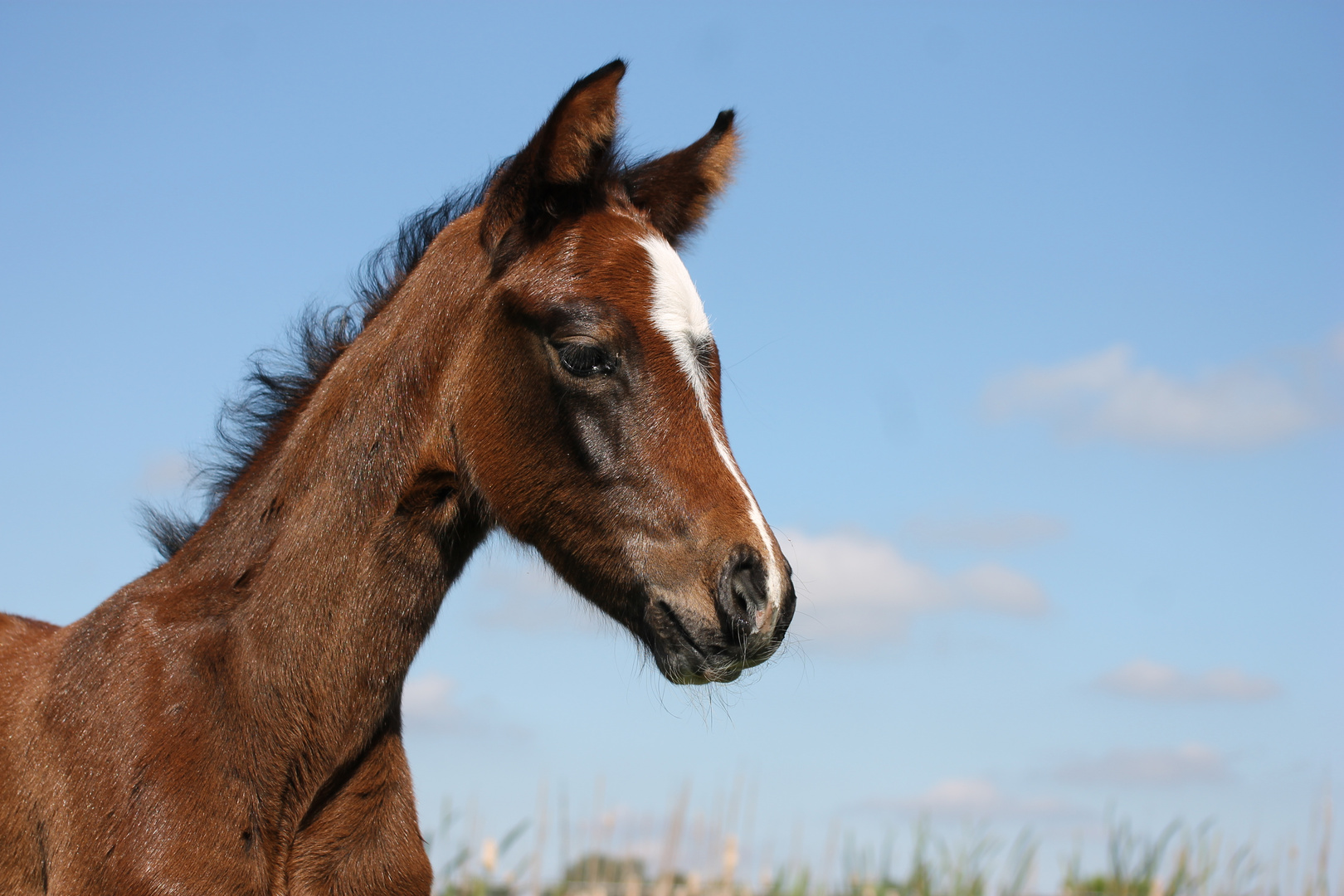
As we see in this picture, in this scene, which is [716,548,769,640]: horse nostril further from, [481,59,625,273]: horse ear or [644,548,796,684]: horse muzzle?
[481,59,625,273]: horse ear

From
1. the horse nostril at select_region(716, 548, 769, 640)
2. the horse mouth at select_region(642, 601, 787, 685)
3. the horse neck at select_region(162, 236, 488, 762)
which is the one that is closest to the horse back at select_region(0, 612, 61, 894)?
the horse neck at select_region(162, 236, 488, 762)

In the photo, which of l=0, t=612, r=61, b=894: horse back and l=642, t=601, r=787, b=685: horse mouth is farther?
l=0, t=612, r=61, b=894: horse back

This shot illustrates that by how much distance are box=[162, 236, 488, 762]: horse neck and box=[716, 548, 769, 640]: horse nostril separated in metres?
0.93

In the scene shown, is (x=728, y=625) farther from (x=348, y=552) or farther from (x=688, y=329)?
(x=348, y=552)

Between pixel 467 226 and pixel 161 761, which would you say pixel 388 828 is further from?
pixel 467 226

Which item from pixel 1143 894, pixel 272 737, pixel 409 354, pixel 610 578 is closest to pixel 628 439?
pixel 610 578

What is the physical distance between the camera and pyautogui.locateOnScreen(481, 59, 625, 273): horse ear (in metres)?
3.58

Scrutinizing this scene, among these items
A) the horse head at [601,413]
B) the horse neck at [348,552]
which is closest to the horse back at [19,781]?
the horse neck at [348,552]

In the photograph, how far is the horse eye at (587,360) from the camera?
11.1ft

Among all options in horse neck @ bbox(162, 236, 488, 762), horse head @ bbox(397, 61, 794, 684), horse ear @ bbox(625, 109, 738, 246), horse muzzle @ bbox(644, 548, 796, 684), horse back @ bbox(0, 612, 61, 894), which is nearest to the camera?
horse muzzle @ bbox(644, 548, 796, 684)

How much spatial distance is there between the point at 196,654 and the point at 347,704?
485 mm

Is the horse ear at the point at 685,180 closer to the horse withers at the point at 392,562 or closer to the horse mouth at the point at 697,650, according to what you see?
the horse withers at the point at 392,562

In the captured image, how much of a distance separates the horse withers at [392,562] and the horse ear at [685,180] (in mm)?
390

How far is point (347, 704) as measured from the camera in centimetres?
334
